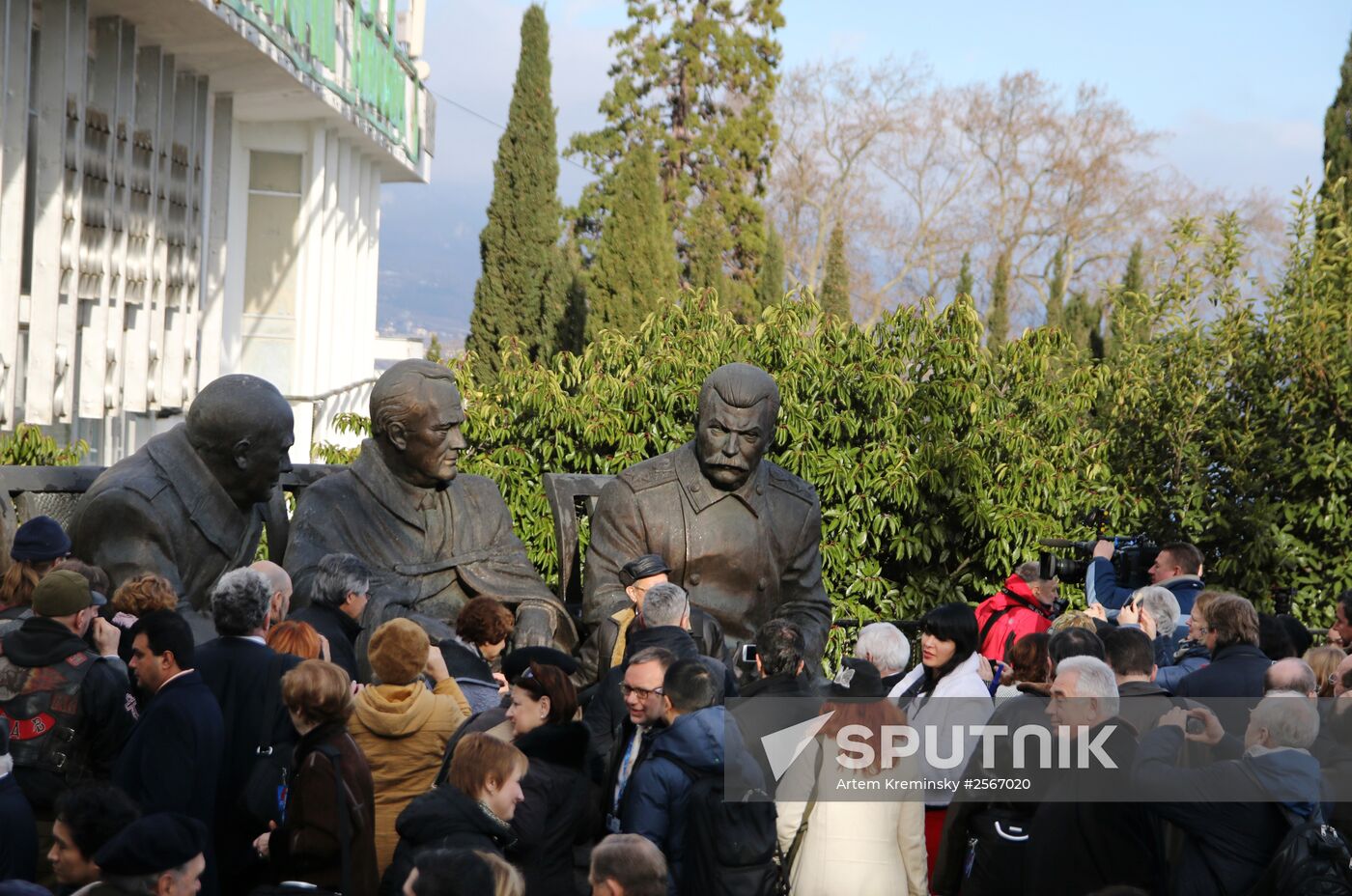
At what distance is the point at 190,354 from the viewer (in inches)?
741

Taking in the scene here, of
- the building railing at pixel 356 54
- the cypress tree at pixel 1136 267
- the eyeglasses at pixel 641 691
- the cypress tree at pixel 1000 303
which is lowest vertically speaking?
the eyeglasses at pixel 641 691

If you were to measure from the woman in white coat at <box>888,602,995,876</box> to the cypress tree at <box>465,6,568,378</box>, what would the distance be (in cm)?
2001

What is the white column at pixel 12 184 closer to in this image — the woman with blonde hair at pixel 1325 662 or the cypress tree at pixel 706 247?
the woman with blonde hair at pixel 1325 662

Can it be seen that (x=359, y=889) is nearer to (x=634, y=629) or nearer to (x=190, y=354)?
(x=634, y=629)

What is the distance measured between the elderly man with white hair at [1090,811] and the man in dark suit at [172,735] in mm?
2375

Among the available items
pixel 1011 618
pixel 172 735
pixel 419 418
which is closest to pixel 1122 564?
pixel 1011 618

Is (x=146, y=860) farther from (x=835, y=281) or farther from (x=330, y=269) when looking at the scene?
(x=835, y=281)

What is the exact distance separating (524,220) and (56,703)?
21.5 m

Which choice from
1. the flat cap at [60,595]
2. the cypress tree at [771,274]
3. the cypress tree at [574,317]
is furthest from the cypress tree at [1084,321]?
the flat cap at [60,595]

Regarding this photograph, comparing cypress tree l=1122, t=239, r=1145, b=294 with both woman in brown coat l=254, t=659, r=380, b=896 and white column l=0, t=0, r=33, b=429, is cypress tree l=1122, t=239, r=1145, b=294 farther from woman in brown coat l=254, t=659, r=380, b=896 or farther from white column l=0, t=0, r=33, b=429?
woman in brown coat l=254, t=659, r=380, b=896

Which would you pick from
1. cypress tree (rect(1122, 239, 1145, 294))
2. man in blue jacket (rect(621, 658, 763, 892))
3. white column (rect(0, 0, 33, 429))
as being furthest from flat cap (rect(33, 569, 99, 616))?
cypress tree (rect(1122, 239, 1145, 294))

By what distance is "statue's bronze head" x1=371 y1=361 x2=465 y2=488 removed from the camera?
23.3ft

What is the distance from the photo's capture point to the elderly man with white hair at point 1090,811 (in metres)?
4.62

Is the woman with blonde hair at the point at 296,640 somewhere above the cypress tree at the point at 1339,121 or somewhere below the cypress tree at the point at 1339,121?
below
